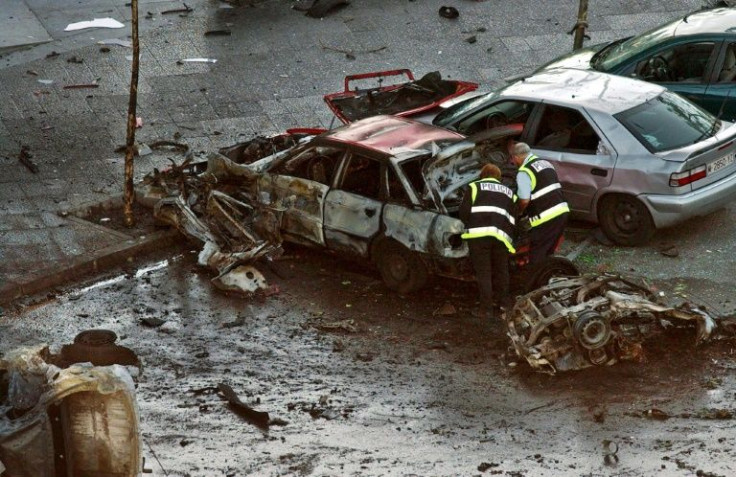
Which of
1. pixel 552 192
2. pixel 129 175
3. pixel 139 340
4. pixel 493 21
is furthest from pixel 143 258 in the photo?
pixel 493 21

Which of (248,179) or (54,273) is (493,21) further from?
(54,273)

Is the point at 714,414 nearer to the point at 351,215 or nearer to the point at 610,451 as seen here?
the point at 610,451

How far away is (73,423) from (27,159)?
8.44 meters

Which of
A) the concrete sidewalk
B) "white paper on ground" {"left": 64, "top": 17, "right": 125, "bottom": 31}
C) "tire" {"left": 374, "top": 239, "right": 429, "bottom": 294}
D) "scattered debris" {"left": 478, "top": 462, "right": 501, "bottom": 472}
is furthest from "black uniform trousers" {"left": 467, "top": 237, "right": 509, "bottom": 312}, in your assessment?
"white paper on ground" {"left": 64, "top": 17, "right": 125, "bottom": 31}

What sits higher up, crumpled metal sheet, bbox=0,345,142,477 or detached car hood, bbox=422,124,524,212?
crumpled metal sheet, bbox=0,345,142,477

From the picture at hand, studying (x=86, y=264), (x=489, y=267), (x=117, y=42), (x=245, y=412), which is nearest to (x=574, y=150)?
(x=489, y=267)

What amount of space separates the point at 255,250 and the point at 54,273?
1.96m

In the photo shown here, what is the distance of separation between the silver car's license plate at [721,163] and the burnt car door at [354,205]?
3.29m

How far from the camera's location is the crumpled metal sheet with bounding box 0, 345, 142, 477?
577 centimetres

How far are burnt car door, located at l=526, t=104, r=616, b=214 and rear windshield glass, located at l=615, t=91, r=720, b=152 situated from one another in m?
0.35

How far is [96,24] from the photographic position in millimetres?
17688

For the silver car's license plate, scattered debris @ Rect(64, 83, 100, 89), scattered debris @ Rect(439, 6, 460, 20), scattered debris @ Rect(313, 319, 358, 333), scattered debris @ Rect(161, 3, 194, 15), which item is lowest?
scattered debris @ Rect(161, 3, 194, 15)

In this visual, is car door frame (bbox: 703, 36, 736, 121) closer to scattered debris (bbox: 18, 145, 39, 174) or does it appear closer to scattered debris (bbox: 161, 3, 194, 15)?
scattered debris (bbox: 18, 145, 39, 174)

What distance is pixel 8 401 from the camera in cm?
600
